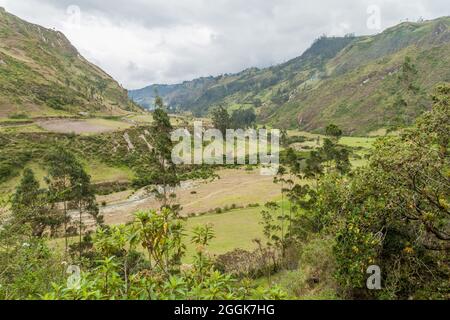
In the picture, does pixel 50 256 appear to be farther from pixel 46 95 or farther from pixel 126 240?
pixel 46 95

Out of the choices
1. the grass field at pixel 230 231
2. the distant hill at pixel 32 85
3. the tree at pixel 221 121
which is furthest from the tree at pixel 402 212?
the tree at pixel 221 121

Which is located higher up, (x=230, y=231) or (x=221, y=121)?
(x=221, y=121)

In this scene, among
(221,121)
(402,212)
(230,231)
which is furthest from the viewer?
(221,121)

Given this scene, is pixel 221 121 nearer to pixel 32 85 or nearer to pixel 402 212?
pixel 32 85

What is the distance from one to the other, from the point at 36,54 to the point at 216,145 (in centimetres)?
9588

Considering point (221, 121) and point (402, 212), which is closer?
point (402, 212)

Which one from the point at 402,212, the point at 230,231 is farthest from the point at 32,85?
the point at 402,212

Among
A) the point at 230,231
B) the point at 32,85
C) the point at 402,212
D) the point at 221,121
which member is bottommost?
the point at 230,231

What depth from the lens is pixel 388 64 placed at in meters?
194

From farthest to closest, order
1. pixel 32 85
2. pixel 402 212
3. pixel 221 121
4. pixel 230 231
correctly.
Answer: pixel 221 121, pixel 32 85, pixel 230 231, pixel 402 212

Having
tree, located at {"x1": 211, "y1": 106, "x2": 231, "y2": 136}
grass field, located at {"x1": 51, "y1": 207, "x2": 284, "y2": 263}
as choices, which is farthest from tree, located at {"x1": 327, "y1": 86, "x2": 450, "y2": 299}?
tree, located at {"x1": 211, "y1": 106, "x2": 231, "y2": 136}

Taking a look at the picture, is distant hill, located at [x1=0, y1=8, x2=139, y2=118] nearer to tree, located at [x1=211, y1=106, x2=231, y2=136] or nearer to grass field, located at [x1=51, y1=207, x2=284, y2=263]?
tree, located at [x1=211, y1=106, x2=231, y2=136]

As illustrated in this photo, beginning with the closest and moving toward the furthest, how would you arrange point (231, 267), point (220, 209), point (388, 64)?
point (231, 267)
point (220, 209)
point (388, 64)
